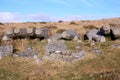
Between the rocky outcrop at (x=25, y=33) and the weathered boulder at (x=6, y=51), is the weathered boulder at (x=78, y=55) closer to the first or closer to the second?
the weathered boulder at (x=6, y=51)

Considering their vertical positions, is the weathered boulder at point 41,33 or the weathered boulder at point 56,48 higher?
the weathered boulder at point 41,33

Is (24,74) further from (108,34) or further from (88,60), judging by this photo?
(108,34)

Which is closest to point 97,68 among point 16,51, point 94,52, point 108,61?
point 108,61

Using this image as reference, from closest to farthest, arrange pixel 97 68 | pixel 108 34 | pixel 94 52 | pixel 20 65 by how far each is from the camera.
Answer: pixel 97 68
pixel 20 65
pixel 94 52
pixel 108 34

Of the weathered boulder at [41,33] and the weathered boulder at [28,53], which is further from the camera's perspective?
the weathered boulder at [41,33]

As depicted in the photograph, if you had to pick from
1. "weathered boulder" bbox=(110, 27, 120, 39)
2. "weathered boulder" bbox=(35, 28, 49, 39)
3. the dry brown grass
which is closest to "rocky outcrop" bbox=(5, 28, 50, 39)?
"weathered boulder" bbox=(35, 28, 49, 39)

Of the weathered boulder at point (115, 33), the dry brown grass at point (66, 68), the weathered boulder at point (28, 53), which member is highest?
the weathered boulder at point (115, 33)

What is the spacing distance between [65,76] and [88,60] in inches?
186

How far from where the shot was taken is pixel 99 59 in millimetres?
27219

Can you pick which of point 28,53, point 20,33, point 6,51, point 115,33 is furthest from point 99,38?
point 6,51

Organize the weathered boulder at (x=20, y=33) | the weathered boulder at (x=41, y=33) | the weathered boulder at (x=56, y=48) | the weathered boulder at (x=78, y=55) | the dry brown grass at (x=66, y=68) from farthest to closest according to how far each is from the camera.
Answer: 1. the weathered boulder at (x=41, y=33)
2. the weathered boulder at (x=20, y=33)
3. the weathered boulder at (x=56, y=48)
4. the weathered boulder at (x=78, y=55)
5. the dry brown grass at (x=66, y=68)

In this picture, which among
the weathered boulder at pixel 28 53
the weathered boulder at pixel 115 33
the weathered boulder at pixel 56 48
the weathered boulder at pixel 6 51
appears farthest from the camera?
the weathered boulder at pixel 115 33

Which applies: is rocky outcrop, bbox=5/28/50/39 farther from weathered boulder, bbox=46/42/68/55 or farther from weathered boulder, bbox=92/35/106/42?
weathered boulder, bbox=46/42/68/55

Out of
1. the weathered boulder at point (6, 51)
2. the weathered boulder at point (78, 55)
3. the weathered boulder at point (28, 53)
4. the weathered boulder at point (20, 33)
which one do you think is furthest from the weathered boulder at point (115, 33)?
the weathered boulder at point (6, 51)
